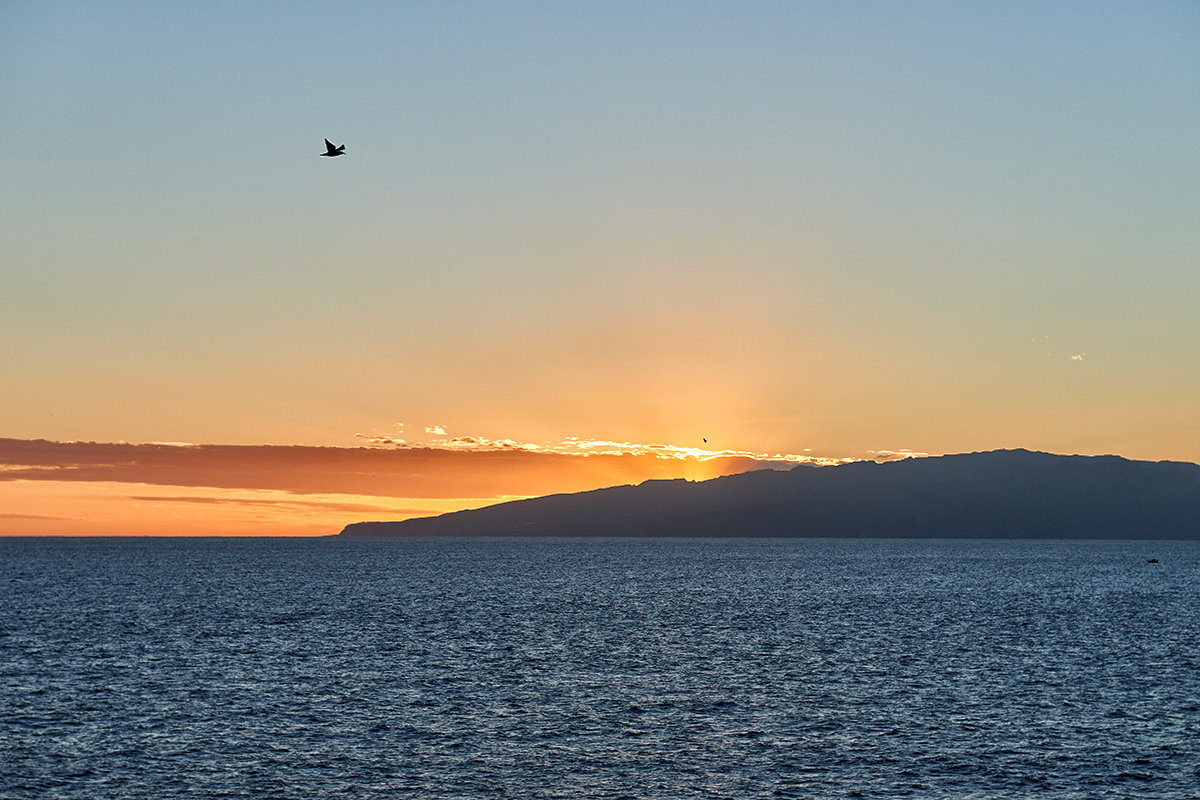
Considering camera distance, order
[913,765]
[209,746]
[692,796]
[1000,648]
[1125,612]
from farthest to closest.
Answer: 1. [1125,612]
2. [1000,648]
3. [209,746]
4. [913,765]
5. [692,796]

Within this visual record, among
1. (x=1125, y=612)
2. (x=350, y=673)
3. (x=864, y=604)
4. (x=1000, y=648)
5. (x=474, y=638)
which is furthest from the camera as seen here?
(x=864, y=604)

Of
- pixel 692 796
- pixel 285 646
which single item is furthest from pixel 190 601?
pixel 692 796

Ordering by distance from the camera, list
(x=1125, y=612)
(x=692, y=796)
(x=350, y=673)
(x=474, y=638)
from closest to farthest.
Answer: (x=692, y=796) < (x=350, y=673) < (x=474, y=638) < (x=1125, y=612)

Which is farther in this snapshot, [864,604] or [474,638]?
[864,604]

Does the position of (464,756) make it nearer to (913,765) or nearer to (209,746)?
(209,746)

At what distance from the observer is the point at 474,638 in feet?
344

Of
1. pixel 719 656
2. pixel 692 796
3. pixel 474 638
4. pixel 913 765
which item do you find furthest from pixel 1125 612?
pixel 692 796

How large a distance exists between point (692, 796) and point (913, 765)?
507 inches

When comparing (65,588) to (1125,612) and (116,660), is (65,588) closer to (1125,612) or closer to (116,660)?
(116,660)

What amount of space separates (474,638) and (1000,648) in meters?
50.4

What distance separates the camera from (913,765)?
53.2m

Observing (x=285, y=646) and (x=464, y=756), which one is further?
(x=285, y=646)

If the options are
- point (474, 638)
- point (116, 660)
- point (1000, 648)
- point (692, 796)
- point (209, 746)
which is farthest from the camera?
point (474, 638)

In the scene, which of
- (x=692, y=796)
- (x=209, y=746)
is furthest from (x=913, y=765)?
(x=209, y=746)
